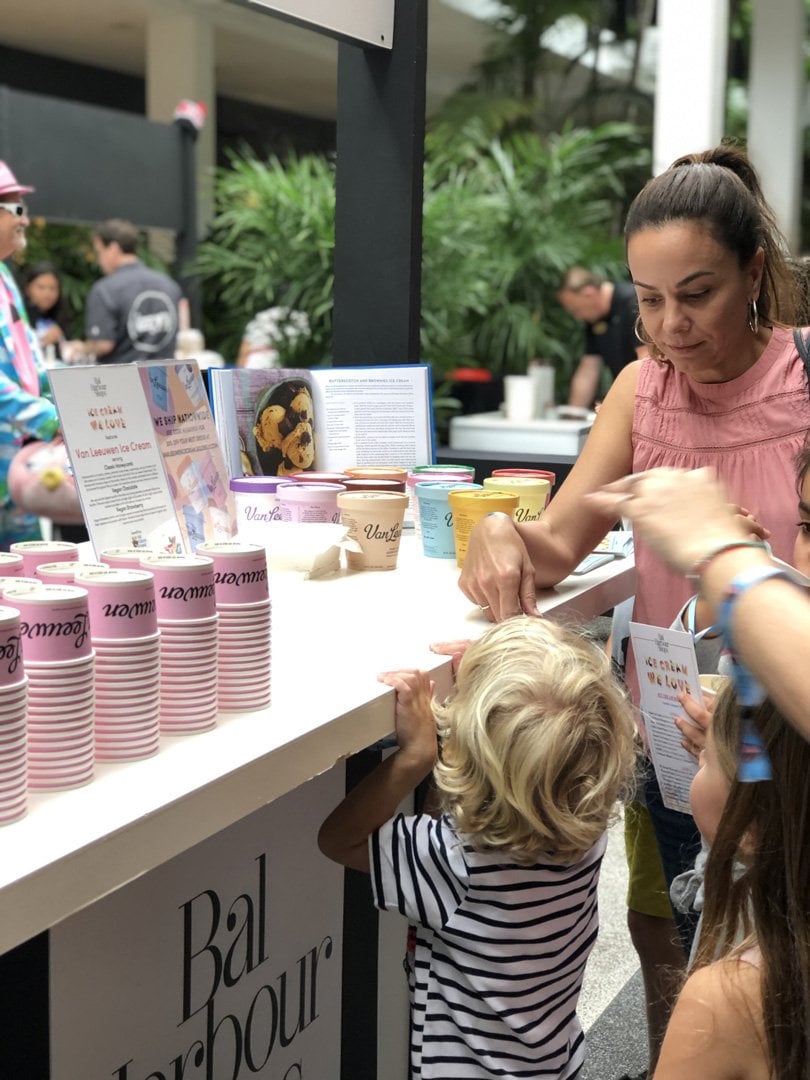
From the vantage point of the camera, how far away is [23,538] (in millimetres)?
3988

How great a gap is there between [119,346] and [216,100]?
32.1 ft

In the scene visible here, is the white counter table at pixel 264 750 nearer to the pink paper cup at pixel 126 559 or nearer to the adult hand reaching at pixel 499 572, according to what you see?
the adult hand reaching at pixel 499 572

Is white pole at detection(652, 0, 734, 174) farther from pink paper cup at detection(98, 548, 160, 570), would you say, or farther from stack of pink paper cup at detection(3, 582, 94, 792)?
stack of pink paper cup at detection(3, 582, 94, 792)

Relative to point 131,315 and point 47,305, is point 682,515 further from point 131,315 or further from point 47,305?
point 47,305

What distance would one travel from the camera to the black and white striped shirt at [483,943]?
1.48 m

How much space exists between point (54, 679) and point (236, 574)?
0.29 m

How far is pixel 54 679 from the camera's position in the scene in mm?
1087

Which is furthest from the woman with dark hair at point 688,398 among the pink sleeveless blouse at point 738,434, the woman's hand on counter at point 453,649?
the woman's hand on counter at point 453,649

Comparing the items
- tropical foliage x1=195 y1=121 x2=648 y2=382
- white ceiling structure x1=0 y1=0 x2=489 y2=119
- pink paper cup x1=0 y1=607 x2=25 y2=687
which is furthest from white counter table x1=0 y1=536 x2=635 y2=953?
white ceiling structure x1=0 y1=0 x2=489 y2=119

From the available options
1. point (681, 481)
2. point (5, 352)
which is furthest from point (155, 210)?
point (681, 481)

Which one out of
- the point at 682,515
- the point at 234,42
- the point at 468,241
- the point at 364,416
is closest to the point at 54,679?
the point at 682,515

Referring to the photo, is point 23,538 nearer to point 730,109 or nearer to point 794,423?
point 794,423

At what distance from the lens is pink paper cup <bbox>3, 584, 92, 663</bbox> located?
1.07 m

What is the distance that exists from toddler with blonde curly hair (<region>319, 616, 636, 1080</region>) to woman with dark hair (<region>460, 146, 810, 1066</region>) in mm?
283
